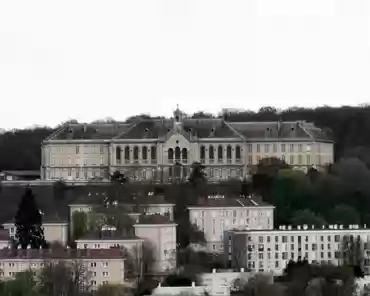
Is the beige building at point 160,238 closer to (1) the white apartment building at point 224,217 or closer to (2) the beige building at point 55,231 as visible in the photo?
(1) the white apartment building at point 224,217

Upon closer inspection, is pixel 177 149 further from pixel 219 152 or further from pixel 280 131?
pixel 280 131

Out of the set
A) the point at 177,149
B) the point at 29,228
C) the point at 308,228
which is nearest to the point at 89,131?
the point at 177,149

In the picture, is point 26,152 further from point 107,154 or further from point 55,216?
point 55,216

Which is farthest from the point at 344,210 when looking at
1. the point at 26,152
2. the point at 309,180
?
the point at 26,152

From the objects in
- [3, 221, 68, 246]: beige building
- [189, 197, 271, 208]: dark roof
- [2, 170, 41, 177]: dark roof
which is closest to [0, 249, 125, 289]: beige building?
[3, 221, 68, 246]: beige building

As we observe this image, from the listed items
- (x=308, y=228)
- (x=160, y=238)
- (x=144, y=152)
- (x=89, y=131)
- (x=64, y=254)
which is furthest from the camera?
(x=89, y=131)

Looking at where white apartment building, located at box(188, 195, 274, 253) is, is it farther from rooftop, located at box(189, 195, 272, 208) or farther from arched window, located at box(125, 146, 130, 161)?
arched window, located at box(125, 146, 130, 161)
